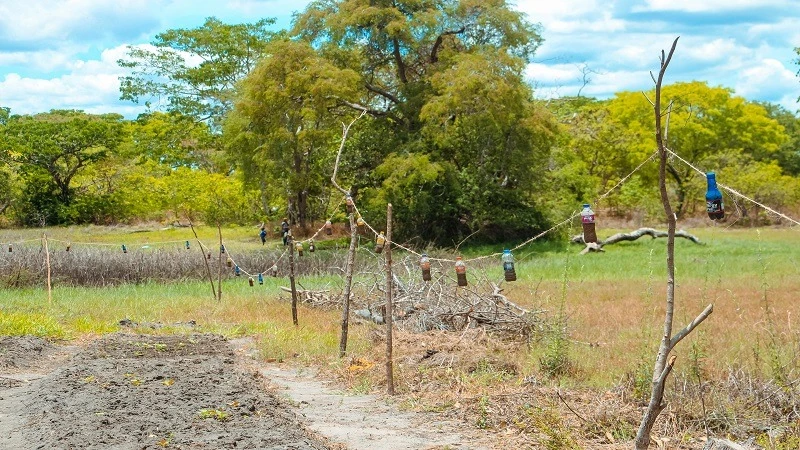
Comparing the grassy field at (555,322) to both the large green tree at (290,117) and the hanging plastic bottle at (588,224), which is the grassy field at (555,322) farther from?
the large green tree at (290,117)

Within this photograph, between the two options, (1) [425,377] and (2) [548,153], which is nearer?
(1) [425,377]

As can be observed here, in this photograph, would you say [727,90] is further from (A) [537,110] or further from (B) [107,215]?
(B) [107,215]

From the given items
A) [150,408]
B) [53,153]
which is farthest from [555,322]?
[53,153]

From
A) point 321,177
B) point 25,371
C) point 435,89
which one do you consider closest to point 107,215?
point 321,177

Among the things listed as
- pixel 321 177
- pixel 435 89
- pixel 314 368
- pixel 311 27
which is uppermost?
pixel 311 27

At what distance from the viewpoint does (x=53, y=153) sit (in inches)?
1665

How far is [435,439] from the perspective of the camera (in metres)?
6.74

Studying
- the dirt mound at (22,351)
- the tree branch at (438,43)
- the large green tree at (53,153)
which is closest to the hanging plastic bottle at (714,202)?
the dirt mound at (22,351)

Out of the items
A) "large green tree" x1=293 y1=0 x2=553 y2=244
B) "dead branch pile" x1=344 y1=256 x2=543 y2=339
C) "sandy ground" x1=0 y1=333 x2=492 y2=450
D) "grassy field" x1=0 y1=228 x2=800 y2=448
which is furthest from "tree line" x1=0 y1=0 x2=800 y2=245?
"sandy ground" x1=0 y1=333 x2=492 y2=450

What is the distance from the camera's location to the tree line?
28.5 metres

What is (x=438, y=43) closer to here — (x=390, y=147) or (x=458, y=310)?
(x=390, y=147)

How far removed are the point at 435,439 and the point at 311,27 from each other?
25.5 metres

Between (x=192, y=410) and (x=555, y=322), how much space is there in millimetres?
3628

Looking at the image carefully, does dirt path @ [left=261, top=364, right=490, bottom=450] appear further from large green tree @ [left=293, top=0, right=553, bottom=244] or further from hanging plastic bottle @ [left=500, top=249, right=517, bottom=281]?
large green tree @ [left=293, top=0, right=553, bottom=244]
